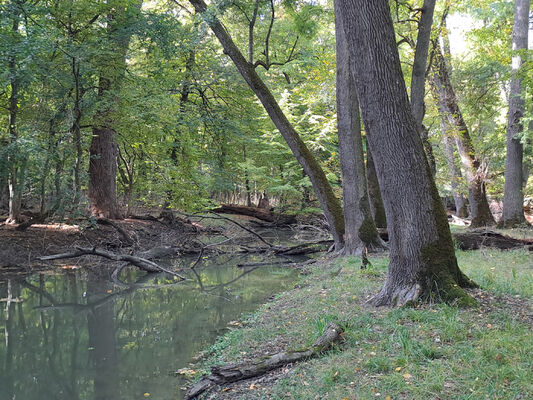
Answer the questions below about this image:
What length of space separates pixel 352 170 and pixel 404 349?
7.06 m

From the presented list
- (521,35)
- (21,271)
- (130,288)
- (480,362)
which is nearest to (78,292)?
(130,288)

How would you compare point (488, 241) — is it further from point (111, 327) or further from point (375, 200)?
point (111, 327)

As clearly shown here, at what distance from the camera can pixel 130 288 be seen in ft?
32.8

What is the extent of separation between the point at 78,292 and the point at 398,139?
7807 mm

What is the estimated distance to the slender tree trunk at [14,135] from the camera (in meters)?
10.3

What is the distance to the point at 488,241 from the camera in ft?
33.9

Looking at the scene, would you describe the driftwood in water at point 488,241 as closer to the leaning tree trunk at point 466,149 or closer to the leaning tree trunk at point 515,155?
the leaning tree trunk at point 515,155

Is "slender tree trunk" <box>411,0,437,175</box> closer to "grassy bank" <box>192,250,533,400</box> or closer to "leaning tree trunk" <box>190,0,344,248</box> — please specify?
"leaning tree trunk" <box>190,0,344,248</box>

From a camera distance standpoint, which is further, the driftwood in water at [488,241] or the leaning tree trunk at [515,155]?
the leaning tree trunk at [515,155]

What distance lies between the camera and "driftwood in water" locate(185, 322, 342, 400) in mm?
4125

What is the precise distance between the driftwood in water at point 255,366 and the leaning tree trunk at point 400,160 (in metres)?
1.26

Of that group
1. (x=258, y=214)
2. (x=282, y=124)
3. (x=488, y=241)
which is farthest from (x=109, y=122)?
(x=258, y=214)

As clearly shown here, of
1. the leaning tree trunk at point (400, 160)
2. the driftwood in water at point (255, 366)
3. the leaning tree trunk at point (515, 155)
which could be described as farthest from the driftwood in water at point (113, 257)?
the leaning tree trunk at point (515, 155)

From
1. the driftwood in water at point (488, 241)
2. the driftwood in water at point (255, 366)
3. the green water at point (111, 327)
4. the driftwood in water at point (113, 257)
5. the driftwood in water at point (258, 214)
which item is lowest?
the green water at point (111, 327)
